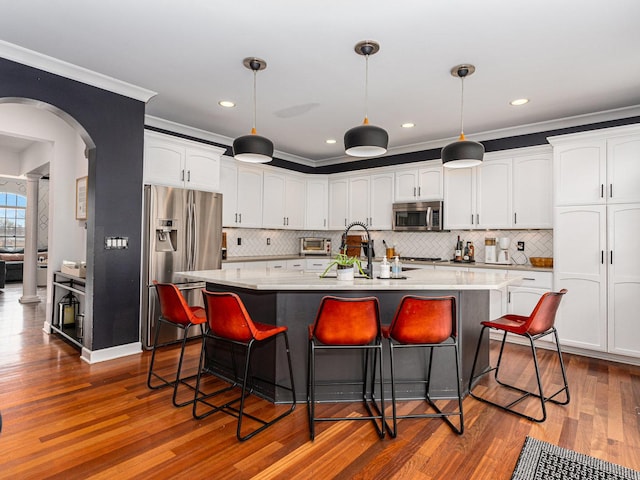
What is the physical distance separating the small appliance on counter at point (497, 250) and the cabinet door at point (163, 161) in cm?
402

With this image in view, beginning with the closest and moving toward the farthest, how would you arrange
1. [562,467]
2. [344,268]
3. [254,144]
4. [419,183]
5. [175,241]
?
[562,467]
[344,268]
[254,144]
[175,241]
[419,183]

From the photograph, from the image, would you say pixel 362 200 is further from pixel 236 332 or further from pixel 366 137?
pixel 236 332

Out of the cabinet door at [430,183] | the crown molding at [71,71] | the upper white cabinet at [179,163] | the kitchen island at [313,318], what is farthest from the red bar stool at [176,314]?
the cabinet door at [430,183]

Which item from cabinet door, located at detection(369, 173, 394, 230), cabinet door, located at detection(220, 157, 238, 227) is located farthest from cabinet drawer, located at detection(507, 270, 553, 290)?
cabinet door, located at detection(220, 157, 238, 227)

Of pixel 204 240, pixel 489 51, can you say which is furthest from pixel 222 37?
pixel 204 240

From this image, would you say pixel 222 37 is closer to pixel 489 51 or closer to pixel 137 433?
pixel 489 51

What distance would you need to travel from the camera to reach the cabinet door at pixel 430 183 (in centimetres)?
537

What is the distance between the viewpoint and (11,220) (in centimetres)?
1023

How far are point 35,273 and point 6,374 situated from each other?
4251 millimetres

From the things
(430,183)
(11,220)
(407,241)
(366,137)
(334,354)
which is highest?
(430,183)

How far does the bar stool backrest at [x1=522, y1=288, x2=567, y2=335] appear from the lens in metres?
2.61

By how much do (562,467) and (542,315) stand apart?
956 millimetres

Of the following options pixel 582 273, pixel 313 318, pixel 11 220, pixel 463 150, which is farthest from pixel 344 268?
pixel 11 220

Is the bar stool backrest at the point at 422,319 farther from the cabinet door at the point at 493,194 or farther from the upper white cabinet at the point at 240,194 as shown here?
the upper white cabinet at the point at 240,194
